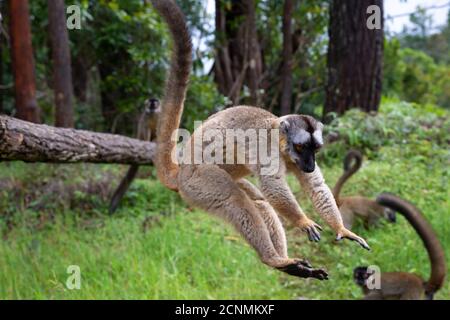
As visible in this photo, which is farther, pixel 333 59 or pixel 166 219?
pixel 166 219

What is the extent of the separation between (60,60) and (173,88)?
583cm

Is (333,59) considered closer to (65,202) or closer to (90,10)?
(65,202)

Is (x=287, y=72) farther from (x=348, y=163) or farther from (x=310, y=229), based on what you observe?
(x=310, y=229)

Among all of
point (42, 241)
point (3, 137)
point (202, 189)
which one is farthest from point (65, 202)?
point (202, 189)

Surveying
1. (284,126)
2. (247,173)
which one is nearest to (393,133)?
(247,173)

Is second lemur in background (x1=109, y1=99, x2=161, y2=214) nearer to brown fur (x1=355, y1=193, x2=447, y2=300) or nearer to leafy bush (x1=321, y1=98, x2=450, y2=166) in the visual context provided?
leafy bush (x1=321, y1=98, x2=450, y2=166)

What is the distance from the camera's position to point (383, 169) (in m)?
8.23

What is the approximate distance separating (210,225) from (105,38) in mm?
5432

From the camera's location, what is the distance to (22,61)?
26.8 ft

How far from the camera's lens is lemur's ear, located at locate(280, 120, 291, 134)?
2.41 m

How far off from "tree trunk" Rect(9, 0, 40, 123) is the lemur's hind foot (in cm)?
680

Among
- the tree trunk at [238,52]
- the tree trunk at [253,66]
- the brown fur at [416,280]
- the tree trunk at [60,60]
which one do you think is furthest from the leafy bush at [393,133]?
the tree trunk at [60,60]

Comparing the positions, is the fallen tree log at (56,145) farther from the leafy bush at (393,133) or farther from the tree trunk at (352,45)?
the leafy bush at (393,133)

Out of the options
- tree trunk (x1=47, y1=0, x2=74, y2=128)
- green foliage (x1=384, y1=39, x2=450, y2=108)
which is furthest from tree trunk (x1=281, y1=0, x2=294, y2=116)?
green foliage (x1=384, y1=39, x2=450, y2=108)
